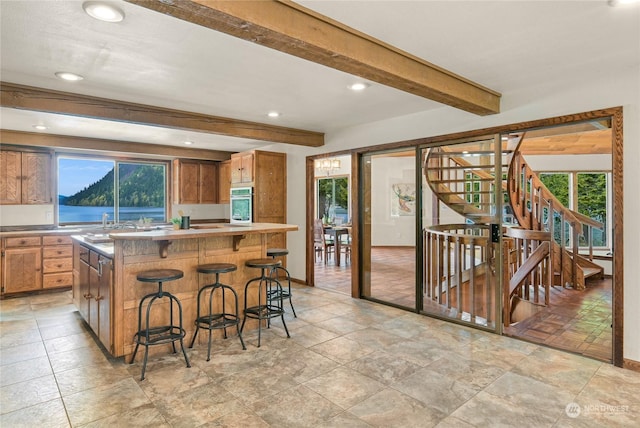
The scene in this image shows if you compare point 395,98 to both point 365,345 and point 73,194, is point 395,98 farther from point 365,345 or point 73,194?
point 73,194

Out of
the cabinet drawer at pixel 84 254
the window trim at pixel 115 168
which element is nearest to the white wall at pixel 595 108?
the cabinet drawer at pixel 84 254

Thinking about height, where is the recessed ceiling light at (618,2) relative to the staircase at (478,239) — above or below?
above

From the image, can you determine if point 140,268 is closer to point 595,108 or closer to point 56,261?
point 56,261

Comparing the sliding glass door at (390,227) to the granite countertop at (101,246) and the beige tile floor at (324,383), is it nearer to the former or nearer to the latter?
the beige tile floor at (324,383)

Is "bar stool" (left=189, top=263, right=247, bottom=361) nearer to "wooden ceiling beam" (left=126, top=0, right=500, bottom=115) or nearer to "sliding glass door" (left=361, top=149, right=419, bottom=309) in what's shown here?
"wooden ceiling beam" (left=126, top=0, right=500, bottom=115)

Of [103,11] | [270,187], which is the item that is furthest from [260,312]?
[270,187]

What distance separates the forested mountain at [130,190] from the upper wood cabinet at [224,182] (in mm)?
1100

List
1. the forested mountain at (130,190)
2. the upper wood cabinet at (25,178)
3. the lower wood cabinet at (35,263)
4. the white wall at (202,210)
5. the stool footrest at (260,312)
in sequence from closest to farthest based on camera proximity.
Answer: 1. the stool footrest at (260,312)
2. the lower wood cabinet at (35,263)
3. the upper wood cabinet at (25,178)
4. the forested mountain at (130,190)
5. the white wall at (202,210)

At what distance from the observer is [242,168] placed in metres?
6.25

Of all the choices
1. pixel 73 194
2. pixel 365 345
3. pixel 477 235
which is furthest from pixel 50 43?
pixel 73 194

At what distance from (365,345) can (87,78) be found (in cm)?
333

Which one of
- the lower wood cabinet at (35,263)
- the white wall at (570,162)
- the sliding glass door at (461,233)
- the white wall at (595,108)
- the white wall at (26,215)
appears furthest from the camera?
the white wall at (570,162)

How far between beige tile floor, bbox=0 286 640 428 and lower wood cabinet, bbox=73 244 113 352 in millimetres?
201

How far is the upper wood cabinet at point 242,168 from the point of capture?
602 centimetres
